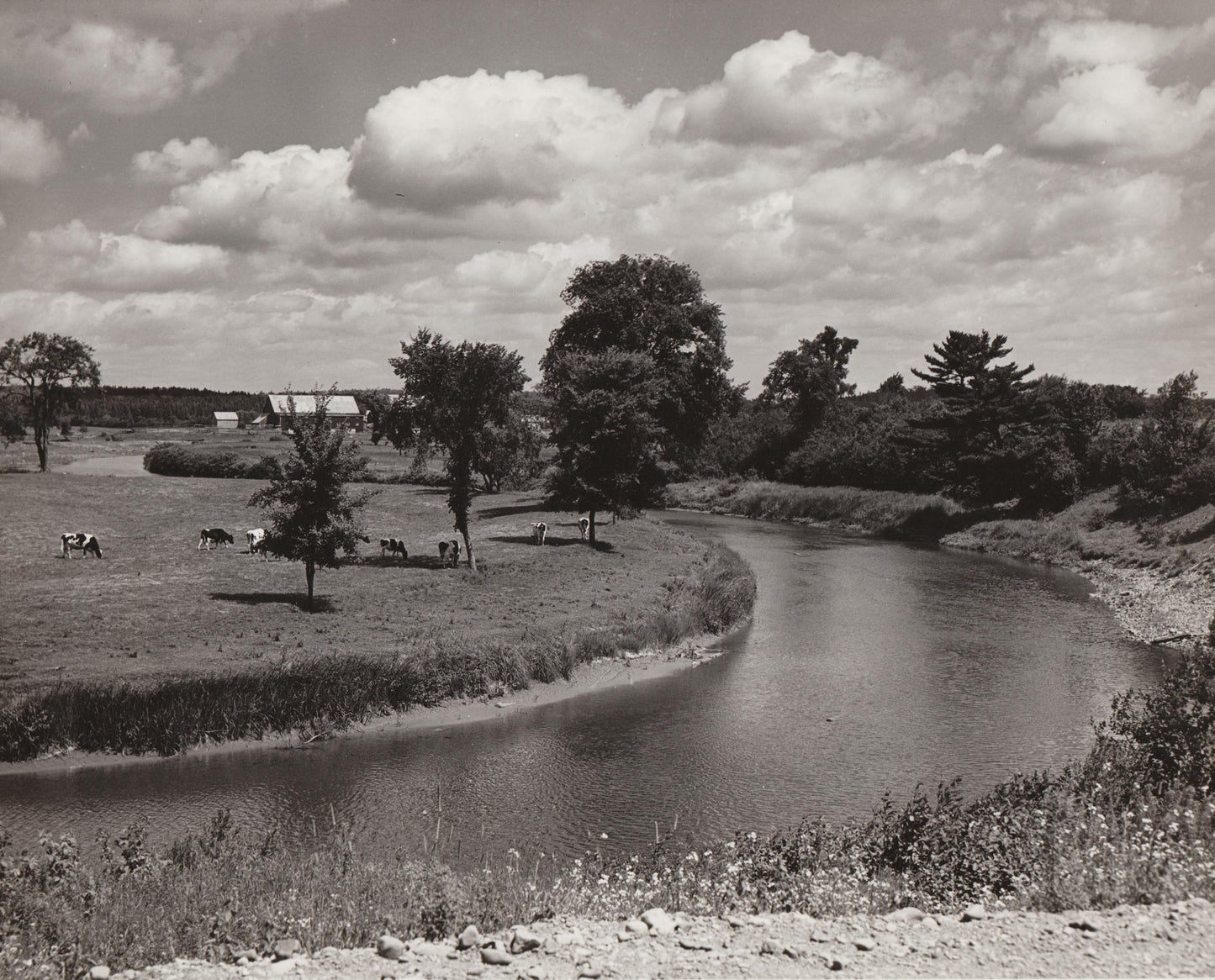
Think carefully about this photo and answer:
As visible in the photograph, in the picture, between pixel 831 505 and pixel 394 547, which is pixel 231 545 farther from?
pixel 831 505

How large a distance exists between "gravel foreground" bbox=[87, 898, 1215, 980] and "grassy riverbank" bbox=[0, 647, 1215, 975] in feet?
1.82

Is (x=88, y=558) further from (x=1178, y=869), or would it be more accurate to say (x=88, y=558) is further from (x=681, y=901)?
(x=1178, y=869)

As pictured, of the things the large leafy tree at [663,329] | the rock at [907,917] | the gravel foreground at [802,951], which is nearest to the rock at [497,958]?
the gravel foreground at [802,951]

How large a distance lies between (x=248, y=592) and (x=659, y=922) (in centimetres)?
2214

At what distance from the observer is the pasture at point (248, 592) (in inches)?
819

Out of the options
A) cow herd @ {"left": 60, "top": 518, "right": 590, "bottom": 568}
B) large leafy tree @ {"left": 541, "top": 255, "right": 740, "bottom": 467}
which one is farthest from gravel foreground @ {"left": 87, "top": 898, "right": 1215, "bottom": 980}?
large leafy tree @ {"left": 541, "top": 255, "right": 740, "bottom": 467}

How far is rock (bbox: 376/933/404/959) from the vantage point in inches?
314

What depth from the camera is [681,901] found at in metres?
9.83

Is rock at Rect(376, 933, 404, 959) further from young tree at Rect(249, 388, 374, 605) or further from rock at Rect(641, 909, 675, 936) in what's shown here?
young tree at Rect(249, 388, 374, 605)

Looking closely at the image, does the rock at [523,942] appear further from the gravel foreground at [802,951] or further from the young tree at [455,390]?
the young tree at [455,390]

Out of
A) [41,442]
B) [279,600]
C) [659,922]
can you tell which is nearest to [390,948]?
[659,922]

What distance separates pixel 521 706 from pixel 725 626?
1057 centimetres

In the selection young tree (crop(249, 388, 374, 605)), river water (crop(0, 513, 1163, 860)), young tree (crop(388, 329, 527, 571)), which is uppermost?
young tree (crop(388, 329, 527, 571))

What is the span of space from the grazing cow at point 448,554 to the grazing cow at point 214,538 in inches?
346
